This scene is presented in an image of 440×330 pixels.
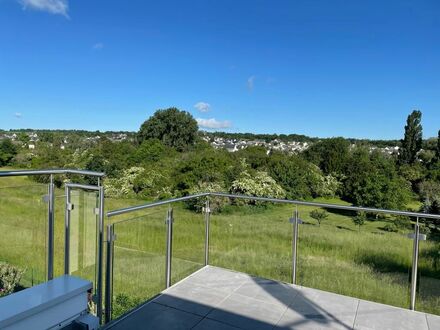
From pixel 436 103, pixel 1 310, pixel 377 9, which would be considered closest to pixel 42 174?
pixel 1 310

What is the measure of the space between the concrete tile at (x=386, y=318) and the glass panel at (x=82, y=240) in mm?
2336

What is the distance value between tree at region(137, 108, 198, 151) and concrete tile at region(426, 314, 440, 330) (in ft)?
108

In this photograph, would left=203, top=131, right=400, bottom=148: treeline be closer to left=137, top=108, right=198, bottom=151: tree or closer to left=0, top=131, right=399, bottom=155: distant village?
left=0, top=131, right=399, bottom=155: distant village

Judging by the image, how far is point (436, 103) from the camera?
2891 cm

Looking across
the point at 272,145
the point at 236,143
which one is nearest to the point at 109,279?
the point at 272,145

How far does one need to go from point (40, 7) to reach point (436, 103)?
2957 cm

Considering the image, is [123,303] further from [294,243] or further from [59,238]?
[294,243]

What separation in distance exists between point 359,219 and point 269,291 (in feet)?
4.06

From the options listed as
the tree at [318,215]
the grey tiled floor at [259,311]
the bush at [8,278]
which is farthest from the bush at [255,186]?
the bush at [8,278]

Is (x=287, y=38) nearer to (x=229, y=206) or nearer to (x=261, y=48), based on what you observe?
(x=261, y=48)

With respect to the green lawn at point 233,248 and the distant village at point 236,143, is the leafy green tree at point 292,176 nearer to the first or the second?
the distant village at point 236,143

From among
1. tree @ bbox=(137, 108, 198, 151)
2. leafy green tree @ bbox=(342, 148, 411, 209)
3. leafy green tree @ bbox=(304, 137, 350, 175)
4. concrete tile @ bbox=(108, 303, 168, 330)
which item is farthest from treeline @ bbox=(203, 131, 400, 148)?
concrete tile @ bbox=(108, 303, 168, 330)

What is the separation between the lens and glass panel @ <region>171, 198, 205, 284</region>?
A: 3.91 m

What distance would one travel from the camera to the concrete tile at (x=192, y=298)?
3.19m
